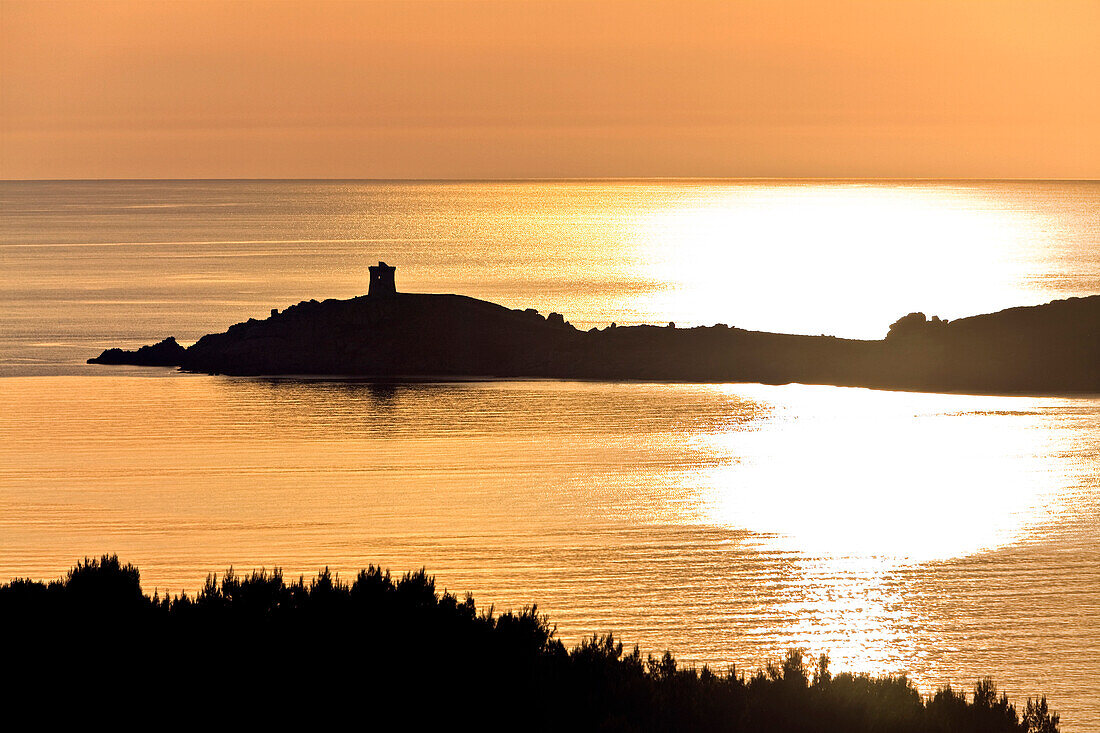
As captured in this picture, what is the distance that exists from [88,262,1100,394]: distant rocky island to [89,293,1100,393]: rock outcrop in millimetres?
50

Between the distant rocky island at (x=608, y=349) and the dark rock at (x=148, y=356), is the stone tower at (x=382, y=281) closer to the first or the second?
the distant rocky island at (x=608, y=349)

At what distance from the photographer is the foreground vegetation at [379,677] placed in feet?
52.2

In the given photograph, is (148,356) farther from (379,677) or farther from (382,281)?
(379,677)

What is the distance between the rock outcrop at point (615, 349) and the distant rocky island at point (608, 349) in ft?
0.17

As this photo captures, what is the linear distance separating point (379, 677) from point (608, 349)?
196 feet

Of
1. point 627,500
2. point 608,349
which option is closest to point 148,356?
point 608,349

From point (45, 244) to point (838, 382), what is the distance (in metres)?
126

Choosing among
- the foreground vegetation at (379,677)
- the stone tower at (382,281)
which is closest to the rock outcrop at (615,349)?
the stone tower at (382,281)

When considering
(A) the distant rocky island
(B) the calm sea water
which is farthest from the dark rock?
(B) the calm sea water

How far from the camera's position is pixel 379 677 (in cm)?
1662

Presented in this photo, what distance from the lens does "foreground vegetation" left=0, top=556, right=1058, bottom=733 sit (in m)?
15.9

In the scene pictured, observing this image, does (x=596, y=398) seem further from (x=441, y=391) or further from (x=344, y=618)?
(x=344, y=618)

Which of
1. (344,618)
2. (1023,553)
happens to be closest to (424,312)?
(1023,553)

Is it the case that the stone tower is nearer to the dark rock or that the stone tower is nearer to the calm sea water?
the calm sea water
